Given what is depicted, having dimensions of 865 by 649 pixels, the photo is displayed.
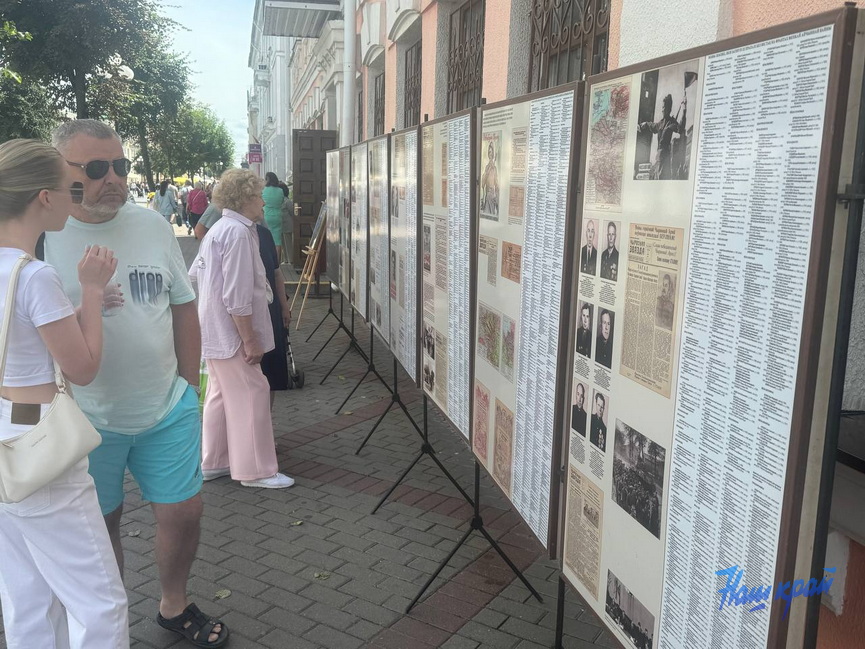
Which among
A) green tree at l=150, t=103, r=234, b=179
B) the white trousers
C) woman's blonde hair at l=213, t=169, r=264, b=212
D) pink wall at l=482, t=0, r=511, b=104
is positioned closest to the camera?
the white trousers

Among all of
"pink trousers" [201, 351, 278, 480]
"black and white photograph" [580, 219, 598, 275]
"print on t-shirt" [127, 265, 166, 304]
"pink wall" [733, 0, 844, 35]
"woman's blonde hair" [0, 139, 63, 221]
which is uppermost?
"pink wall" [733, 0, 844, 35]

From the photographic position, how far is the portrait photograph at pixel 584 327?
213cm

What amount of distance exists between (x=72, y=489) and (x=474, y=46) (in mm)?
6319

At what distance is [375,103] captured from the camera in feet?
41.9

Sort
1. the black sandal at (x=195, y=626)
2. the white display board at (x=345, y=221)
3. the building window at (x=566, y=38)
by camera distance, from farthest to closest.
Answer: the white display board at (x=345, y=221) → the building window at (x=566, y=38) → the black sandal at (x=195, y=626)

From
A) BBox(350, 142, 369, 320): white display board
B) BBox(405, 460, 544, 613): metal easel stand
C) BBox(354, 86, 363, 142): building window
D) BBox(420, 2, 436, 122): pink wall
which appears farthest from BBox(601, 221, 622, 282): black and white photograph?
BBox(354, 86, 363, 142): building window

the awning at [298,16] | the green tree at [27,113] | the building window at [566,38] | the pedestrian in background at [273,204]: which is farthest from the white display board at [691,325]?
the green tree at [27,113]

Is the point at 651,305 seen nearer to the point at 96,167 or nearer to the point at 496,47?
the point at 96,167

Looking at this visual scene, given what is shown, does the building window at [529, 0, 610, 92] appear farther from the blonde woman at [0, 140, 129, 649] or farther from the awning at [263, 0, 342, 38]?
the awning at [263, 0, 342, 38]

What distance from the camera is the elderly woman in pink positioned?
461 centimetres

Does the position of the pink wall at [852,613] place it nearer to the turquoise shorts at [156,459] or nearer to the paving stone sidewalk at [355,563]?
the paving stone sidewalk at [355,563]

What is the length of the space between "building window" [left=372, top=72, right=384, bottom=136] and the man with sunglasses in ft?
31.8

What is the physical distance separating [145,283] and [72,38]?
25.1 meters

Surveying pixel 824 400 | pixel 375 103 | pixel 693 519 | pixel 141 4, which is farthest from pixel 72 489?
pixel 141 4
